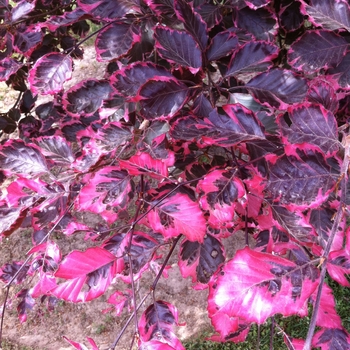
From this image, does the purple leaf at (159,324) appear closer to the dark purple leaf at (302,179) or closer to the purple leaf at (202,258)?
the purple leaf at (202,258)

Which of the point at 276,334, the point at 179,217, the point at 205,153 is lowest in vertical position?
the point at 276,334

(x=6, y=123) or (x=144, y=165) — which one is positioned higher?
(x=144, y=165)

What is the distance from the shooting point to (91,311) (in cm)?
227

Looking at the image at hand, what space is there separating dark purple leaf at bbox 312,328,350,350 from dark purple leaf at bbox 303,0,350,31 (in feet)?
2.41

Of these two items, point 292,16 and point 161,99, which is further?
point 292,16

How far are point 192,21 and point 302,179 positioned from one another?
47 centimetres

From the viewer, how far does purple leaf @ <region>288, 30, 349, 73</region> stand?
3.22 ft

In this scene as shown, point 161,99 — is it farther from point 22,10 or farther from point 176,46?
point 22,10

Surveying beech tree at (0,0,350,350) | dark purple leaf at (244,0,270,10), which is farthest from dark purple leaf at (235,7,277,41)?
dark purple leaf at (244,0,270,10)

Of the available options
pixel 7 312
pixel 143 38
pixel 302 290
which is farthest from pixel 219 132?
pixel 7 312

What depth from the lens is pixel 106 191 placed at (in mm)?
939

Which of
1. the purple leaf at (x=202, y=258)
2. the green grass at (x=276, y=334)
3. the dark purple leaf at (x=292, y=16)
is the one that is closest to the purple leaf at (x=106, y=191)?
the purple leaf at (x=202, y=258)

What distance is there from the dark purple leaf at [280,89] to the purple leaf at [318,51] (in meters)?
0.13

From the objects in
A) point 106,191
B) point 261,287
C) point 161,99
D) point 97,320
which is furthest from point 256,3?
point 97,320
